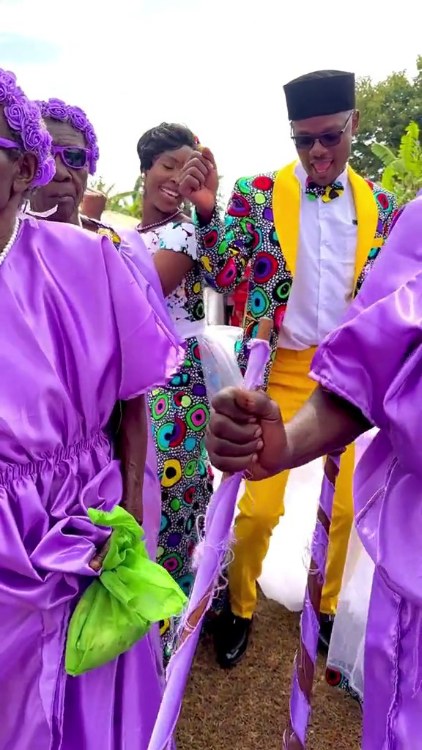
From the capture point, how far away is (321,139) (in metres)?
2.77

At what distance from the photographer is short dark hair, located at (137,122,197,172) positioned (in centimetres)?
283

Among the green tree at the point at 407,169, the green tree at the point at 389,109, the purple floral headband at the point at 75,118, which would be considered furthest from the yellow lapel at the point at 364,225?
the green tree at the point at 389,109

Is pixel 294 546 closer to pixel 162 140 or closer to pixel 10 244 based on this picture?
pixel 162 140

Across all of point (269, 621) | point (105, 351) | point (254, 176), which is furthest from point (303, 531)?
point (105, 351)

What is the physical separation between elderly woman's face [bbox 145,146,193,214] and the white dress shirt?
0.51 metres

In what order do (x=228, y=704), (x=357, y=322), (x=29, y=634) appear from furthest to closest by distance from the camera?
(x=228, y=704), (x=29, y=634), (x=357, y=322)

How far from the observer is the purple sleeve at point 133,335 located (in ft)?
5.10

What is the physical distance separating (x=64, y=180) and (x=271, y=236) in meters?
0.93

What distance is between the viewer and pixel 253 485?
2924 mm

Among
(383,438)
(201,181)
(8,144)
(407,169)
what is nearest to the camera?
(383,438)

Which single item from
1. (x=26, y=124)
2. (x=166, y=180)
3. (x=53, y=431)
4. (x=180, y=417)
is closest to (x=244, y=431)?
(x=53, y=431)

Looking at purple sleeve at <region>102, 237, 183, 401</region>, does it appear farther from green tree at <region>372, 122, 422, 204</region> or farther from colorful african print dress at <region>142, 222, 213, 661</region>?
green tree at <region>372, 122, 422, 204</region>

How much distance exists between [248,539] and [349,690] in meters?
0.69

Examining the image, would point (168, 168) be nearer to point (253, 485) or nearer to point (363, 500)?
point (253, 485)
